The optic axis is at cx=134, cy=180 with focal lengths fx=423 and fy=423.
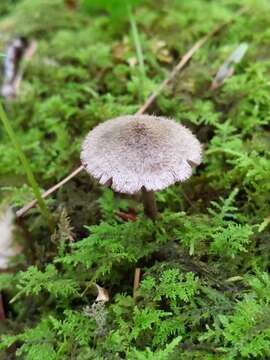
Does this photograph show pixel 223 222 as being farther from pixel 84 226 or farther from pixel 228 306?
pixel 84 226

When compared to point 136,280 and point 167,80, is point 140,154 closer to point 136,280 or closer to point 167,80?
point 136,280

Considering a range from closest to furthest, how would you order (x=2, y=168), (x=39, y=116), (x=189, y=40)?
(x=2, y=168) → (x=39, y=116) → (x=189, y=40)

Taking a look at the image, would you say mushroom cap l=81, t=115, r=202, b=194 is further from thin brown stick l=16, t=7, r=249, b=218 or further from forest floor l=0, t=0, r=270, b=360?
thin brown stick l=16, t=7, r=249, b=218

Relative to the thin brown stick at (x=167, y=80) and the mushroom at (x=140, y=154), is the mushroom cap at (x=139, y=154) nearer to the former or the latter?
the mushroom at (x=140, y=154)

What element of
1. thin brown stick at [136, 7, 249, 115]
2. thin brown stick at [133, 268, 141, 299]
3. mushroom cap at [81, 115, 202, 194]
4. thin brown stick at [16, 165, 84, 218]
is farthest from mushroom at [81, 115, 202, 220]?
thin brown stick at [136, 7, 249, 115]

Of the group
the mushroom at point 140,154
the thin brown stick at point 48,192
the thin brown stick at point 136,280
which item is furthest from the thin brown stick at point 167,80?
the thin brown stick at point 136,280

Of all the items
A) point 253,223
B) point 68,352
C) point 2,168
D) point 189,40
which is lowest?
point 68,352

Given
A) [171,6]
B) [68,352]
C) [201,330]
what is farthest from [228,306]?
[171,6]
